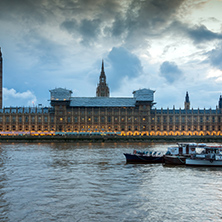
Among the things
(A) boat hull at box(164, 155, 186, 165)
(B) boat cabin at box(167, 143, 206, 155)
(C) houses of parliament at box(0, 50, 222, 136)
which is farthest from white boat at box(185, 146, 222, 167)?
(C) houses of parliament at box(0, 50, 222, 136)

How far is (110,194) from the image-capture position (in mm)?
31281

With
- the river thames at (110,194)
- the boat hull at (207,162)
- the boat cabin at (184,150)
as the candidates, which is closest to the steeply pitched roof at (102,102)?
the boat cabin at (184,150)

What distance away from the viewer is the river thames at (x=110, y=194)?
25062 mm

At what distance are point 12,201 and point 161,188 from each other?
16356 millimetres

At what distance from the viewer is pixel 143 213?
25.5 m

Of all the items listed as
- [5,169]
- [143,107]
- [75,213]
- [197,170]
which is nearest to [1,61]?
[143,107]

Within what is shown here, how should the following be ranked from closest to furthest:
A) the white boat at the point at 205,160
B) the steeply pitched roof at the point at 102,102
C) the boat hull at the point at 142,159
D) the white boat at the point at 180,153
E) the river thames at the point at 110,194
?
the river thames at the point at 110,194
the white boat at the point at 205,160
the white boat at the point at 180,153
the boat hull at the point at 142,159
the steeply pitched roof at the point at 102,102

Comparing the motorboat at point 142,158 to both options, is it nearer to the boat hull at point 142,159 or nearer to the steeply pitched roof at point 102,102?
the boat hull at point 142,159

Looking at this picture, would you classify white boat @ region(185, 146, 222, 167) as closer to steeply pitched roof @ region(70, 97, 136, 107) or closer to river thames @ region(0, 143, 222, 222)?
river thames @ region(0, 143, 222, 222)

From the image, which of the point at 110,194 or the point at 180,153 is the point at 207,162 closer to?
the point at 180,153

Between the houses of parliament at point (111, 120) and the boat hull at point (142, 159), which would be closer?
the boat hull at point (142, 159)

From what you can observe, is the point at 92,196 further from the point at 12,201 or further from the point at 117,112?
the point at 117,112

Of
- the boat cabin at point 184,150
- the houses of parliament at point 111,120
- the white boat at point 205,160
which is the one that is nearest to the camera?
the white boat at point 205,160

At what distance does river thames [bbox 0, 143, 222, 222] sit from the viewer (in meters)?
25.1
